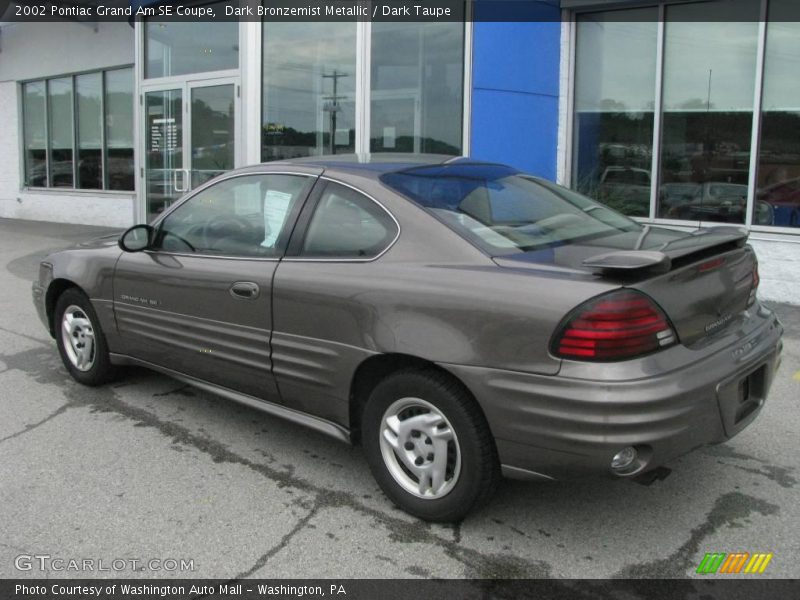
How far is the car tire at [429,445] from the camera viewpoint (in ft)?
10.2

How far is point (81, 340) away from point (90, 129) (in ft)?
41.8

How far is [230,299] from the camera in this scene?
3.99 meters

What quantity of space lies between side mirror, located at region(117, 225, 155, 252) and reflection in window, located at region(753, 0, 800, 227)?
681cm

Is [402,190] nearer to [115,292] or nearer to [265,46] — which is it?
[115,292]

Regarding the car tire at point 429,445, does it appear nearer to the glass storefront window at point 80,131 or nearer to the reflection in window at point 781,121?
the reflection in window at point 781,121

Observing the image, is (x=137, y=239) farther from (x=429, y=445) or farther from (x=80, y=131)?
(x=80, y=131)

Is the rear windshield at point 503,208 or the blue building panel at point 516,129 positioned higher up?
the blue building panel at point 516,129

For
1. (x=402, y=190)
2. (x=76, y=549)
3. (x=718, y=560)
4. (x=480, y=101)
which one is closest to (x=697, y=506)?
(x=718, y=560)

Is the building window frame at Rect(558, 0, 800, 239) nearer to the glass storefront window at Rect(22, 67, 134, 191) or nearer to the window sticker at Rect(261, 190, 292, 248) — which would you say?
the window sticker at Rect(261, 190, 292, 248)

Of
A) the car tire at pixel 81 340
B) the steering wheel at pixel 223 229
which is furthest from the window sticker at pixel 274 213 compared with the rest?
the car tire at pixel 81 340

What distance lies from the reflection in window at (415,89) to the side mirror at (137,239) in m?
5.14

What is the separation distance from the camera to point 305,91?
33.0 feet

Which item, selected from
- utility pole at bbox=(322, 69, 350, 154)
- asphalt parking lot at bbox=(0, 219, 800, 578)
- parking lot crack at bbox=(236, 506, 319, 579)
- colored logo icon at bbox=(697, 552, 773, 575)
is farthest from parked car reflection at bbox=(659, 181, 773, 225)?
parking lot crack at bbox=(236, 506, 319, 579)

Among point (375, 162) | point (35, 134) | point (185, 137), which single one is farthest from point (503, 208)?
point (35, 134)
